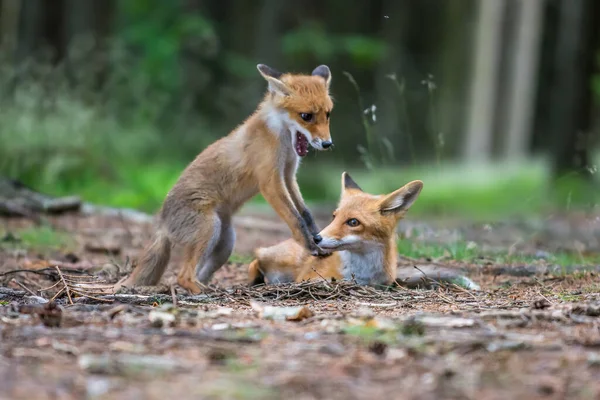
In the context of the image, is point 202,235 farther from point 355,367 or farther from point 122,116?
point 122,116

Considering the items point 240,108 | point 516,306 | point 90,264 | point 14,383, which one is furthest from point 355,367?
point 240,108

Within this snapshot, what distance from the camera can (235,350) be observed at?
3818mm

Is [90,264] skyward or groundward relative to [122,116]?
groundward

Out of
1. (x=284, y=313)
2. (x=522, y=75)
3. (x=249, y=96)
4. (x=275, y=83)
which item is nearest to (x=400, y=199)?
(x=275, y=83)

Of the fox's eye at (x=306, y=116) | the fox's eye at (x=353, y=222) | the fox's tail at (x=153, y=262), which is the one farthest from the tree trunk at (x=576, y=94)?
the fox's tail at (x=153, y=262)

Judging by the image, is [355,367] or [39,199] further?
[39,199]

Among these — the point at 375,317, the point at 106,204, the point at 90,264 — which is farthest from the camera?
the point at 106,204

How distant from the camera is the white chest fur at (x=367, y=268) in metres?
6.58

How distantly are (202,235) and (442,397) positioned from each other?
3716mm

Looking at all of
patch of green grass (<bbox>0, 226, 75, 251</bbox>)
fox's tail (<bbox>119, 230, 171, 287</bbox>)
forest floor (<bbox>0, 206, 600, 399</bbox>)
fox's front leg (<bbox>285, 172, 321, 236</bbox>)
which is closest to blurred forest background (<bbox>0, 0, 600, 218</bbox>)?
fox's front leg (<bbox>285, 172, 321, 236</bbox>)

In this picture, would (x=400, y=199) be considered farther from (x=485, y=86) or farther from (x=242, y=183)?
(x=485, y=86)

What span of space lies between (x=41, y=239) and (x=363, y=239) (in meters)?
4.27

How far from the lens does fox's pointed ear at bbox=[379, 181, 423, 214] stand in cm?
659

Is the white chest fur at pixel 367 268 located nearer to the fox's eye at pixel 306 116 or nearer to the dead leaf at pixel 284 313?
the fox's eye at pixel 306 116
